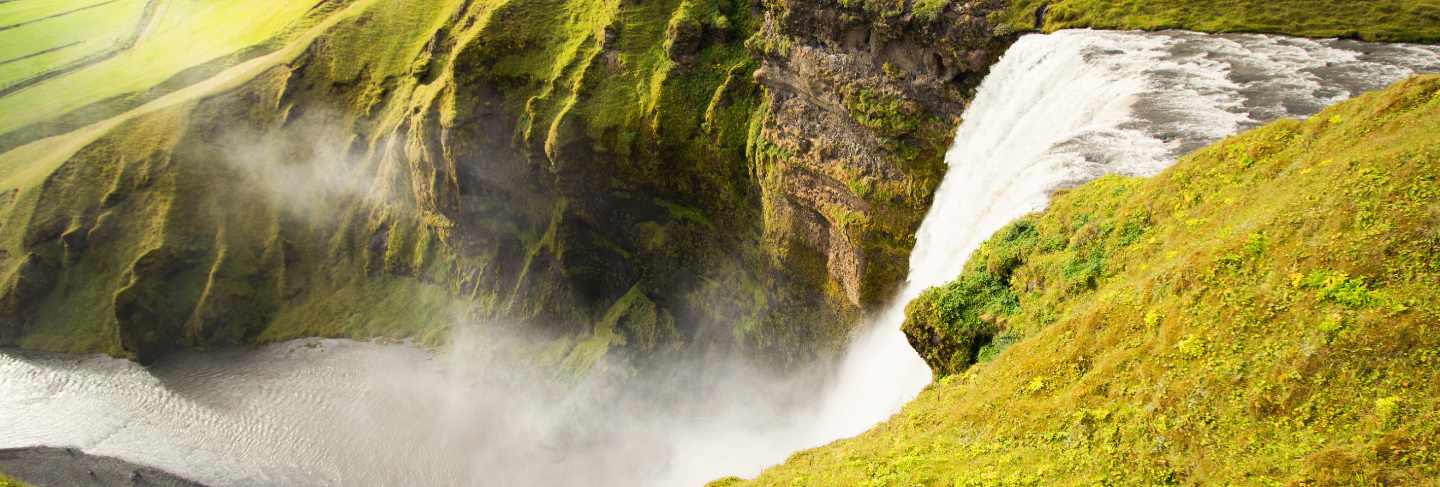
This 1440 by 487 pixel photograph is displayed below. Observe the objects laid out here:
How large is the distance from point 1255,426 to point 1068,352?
450cm

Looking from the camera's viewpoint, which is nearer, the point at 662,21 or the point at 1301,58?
the point at 1301,58

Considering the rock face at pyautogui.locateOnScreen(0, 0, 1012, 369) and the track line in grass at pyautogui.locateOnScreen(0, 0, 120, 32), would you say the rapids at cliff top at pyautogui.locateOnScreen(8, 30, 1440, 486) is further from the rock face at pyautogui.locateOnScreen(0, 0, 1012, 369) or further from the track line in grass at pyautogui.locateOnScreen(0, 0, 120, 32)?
the track line in grass at pyautogui.locateOnScreen(0, 0, 120, 32)

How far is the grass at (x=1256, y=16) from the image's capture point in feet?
89.8

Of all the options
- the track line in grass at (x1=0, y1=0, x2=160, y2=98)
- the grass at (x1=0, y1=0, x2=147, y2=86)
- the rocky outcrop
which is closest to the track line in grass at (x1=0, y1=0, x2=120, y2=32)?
the grass at (x1=0, y1=0, x2=147, y2=86)

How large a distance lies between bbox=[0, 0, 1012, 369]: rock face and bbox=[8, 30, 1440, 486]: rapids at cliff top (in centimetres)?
344

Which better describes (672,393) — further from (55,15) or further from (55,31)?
(55,15)

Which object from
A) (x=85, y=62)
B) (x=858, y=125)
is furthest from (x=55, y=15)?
(x=858, y=125)

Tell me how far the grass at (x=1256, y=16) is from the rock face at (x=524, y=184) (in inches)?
108

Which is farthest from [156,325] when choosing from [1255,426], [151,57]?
[1255,426]

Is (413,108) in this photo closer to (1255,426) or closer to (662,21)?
(662,21)

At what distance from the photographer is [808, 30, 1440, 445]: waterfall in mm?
25078

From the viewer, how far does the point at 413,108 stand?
74.5 m

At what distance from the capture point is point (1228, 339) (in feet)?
51.2

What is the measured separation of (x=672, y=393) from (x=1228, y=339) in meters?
47.0
